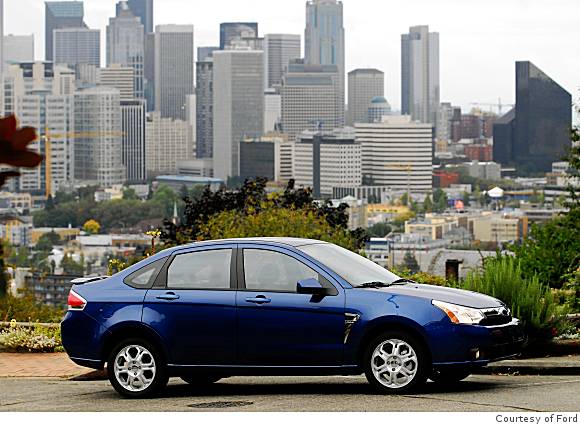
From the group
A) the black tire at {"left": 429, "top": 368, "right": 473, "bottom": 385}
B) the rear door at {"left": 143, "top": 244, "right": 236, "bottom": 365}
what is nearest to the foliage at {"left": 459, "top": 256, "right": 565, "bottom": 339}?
the black tire at {"left": 429, "top": 368, "right": 473, "bottom": 385}

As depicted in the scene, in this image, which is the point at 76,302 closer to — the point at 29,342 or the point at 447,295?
the point at 447,295

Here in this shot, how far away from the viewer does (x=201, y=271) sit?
372 inches

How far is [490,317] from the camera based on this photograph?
30.2ft

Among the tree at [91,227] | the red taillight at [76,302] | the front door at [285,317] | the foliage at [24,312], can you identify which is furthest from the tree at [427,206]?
the front door at [285,317]

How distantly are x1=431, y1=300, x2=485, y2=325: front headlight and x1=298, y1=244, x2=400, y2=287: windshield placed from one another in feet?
1.86

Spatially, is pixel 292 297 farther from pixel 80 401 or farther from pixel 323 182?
pixel 323 182

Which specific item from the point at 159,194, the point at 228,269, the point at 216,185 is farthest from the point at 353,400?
the point at 216,185

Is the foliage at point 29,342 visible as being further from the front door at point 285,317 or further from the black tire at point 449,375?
the black tire at point 449,375

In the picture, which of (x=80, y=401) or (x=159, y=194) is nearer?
(x=80, y=401)

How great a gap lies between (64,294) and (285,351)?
171 ft

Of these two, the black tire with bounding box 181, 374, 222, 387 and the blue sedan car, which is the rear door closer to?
the blue sedan car

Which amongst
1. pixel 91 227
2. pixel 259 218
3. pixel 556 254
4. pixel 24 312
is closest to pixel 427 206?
pixel 91 227

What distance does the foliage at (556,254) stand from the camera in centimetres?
1560

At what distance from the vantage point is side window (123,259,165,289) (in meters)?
9.49
